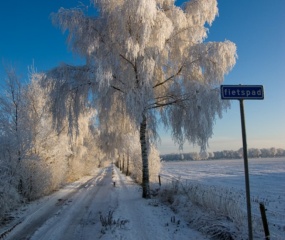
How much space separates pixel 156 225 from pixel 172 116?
6431mm

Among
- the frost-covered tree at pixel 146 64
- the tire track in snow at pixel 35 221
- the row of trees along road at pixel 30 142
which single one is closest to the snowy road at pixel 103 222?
the tire track in snow at pixel 35 221

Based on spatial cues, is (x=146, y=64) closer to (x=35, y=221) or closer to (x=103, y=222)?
(x=103, y=222)

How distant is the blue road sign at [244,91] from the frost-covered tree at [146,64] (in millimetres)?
6460

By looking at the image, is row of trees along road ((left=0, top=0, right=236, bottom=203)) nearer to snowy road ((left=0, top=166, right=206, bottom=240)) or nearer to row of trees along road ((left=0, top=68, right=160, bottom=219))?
row of trees along road ((left=0, top=68, right=160, bottom=219))

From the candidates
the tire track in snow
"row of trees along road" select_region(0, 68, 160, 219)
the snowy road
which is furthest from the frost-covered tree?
the tire track in snow

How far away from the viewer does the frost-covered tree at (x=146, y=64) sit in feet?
40.6

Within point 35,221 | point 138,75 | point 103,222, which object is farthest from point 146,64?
point 35,221

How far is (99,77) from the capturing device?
1168 centimetres

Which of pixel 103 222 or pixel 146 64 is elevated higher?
pixel 146 64

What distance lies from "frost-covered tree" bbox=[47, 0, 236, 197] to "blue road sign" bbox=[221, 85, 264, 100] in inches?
254

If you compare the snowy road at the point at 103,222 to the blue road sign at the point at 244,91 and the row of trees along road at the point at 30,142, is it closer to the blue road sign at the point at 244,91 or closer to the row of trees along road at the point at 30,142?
the row of trees along road at the point at 30,142

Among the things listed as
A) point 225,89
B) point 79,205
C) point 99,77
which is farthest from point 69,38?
point 225,89

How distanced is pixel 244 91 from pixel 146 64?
23.5 feet

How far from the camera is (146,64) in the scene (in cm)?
1241
